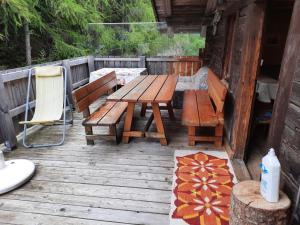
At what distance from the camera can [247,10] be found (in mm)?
2586

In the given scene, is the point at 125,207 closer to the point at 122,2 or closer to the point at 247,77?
the point at 247,77

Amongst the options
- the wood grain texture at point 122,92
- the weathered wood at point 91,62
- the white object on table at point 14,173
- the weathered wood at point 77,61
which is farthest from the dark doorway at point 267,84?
the weathered wood at point 91,62

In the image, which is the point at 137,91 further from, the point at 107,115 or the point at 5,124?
the point at 5,124

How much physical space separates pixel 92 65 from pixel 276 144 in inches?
224

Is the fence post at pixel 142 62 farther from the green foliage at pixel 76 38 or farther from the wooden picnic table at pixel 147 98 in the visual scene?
the wooden picnic table at pixel 147 98

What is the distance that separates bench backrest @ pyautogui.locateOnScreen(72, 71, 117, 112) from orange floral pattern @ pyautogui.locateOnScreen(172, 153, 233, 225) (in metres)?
1.41

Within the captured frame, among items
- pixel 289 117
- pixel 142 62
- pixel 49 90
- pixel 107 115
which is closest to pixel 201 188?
pixel 289 117

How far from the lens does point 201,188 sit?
2.35 metres

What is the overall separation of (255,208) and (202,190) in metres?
0.94

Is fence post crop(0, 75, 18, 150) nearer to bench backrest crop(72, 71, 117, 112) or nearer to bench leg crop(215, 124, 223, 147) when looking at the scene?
bench backrest crop(72, 71, 117, 112)

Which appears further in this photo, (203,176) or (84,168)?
(84,168)

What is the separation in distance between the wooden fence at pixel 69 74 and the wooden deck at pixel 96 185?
0.48 meters

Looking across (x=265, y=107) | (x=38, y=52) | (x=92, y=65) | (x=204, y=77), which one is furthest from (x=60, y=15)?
(x=265, y=107)

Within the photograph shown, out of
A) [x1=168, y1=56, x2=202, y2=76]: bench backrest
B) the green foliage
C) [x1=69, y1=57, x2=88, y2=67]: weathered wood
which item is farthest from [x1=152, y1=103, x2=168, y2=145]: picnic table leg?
the green foliage
